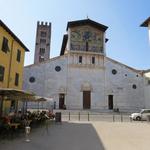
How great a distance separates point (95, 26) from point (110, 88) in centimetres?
1238

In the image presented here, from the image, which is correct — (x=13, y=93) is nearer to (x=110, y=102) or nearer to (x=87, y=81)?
(x=87, y=81)

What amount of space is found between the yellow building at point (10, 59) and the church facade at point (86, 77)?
528 inches

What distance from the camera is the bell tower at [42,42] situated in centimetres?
6025

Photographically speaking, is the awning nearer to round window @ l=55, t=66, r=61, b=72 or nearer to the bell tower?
round window @ l=55, t=66, r=61, b=72

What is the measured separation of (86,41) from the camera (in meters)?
40.4

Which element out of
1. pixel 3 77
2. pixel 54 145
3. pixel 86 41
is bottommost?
pixel 54 145

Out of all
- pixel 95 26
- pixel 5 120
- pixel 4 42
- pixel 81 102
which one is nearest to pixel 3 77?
pixel 4 42

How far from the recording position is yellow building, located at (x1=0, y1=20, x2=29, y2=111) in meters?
18.8

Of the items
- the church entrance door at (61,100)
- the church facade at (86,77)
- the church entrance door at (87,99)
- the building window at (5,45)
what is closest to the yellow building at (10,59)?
the building window at (5,45)

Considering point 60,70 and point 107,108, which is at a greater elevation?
point 60,70

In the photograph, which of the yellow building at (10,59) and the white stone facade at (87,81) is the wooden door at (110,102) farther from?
the yellow building at (10,59)

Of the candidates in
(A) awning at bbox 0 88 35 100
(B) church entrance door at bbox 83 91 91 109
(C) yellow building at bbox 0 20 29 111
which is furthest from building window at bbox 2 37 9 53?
(B) church entrance door at bbox 83 91 91 109

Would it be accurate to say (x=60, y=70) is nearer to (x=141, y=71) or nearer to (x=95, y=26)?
(x=95, y=26)

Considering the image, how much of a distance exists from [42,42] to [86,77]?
2784cm
